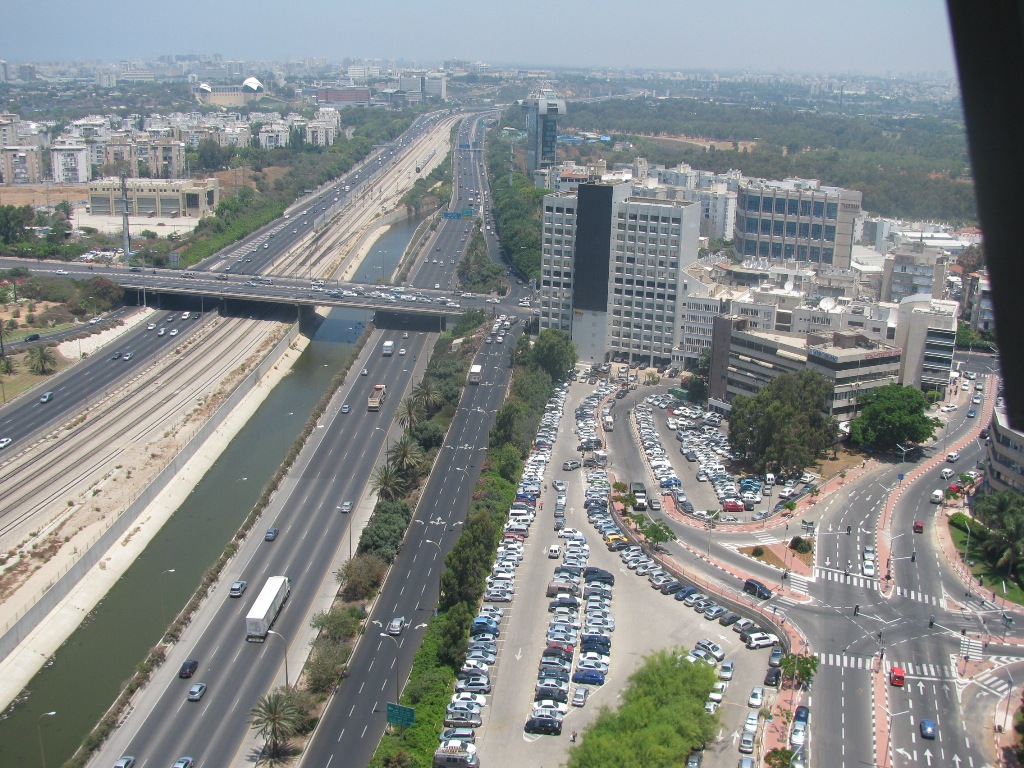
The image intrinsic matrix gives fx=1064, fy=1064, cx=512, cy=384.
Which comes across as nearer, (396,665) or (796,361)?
(396,665)

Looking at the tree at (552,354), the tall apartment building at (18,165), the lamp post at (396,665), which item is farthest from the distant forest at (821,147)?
the tall apartment building at (18,165)

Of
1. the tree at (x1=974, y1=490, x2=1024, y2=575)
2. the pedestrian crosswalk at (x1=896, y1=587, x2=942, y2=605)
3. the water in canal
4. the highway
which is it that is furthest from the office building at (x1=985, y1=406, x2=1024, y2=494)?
the water in canal

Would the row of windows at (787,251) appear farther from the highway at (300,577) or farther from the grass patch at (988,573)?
the grass patch at (988,573)

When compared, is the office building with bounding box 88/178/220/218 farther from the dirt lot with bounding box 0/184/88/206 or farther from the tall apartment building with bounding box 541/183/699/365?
the tall apartment building with bounding box 541/183/699/365

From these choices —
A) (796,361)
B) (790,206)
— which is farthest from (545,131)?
(796,361)

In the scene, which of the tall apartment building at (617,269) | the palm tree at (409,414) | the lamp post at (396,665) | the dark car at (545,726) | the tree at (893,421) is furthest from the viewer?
the tall apartment building at (617,269)

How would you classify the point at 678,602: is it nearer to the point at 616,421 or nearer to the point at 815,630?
the point at 815,630

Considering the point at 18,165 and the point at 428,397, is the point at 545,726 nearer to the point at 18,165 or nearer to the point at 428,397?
the point at 428,397
